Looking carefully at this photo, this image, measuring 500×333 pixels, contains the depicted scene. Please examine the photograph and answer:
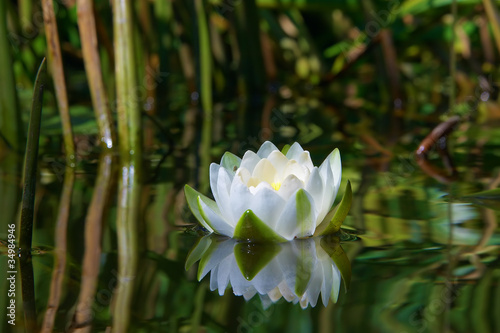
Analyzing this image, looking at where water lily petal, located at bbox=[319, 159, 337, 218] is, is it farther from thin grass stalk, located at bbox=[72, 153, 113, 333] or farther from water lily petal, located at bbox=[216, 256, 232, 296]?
thin grass stalk, located at bbox=[72, 153, 113, 333]

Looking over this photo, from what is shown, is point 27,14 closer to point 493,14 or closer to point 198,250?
point 493,14

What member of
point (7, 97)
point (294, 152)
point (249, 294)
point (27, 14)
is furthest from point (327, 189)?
point (27, 14)

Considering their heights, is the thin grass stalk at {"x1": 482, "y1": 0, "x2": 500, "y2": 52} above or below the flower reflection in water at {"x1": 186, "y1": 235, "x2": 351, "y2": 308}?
above

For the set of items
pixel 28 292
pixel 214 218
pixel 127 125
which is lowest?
pixel 28 292

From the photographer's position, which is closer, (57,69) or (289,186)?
(289,186)

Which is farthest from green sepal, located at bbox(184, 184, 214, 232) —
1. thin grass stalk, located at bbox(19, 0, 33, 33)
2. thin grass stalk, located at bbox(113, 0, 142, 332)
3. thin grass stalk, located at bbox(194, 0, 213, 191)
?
thin grass stalk, located at bbox(19, 0, 33, 33)

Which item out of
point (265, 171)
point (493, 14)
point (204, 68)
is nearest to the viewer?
point (265, 171)
